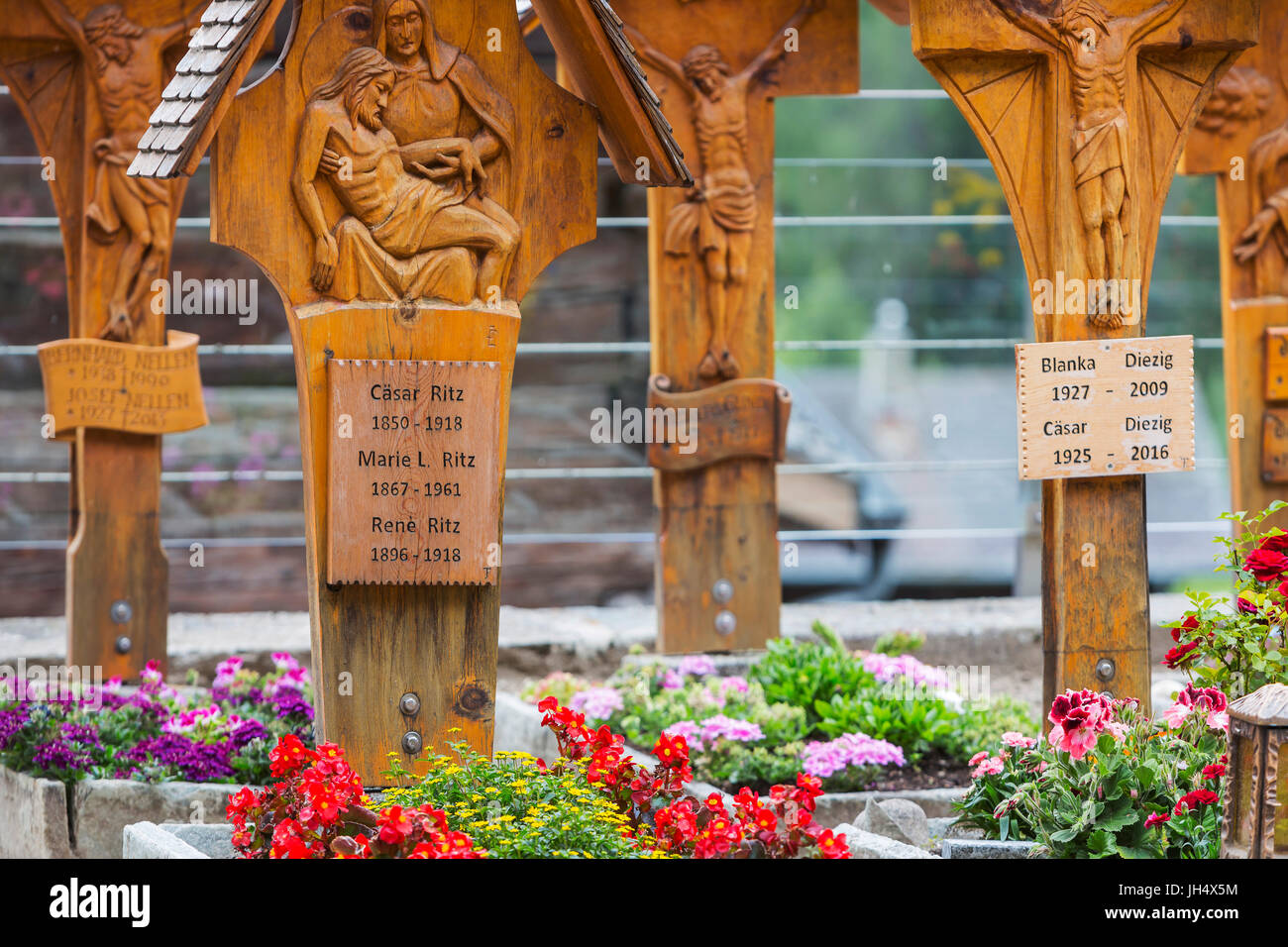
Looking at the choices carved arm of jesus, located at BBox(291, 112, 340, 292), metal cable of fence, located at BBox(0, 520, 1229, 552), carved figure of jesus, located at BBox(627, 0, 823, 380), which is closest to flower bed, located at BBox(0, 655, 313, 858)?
carved arm of jesus, located at BBox(291, 112, 340, 292)

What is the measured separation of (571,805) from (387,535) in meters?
0.97

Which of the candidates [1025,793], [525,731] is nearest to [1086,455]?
[1025,793]

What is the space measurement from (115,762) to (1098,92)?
3.91 m

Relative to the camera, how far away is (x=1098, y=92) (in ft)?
16.0

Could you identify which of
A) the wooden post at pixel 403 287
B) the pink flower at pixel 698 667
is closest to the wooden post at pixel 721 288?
the pink flower at pixel 698 667

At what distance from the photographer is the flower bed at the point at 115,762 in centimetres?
517

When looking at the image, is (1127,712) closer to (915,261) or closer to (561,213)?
(561,213)

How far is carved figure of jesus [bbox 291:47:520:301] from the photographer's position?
424 cm

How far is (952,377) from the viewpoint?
33.3ft

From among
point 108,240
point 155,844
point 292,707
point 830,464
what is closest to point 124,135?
point 108,240

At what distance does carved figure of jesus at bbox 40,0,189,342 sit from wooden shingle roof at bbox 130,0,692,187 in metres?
2.44

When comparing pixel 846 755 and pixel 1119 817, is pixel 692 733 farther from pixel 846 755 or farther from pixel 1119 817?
pixel 1119 817

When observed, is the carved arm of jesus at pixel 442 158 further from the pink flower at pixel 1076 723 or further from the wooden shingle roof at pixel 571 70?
the pink flower at pixel 1076 723

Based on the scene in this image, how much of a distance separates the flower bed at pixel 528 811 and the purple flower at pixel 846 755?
138 cm
